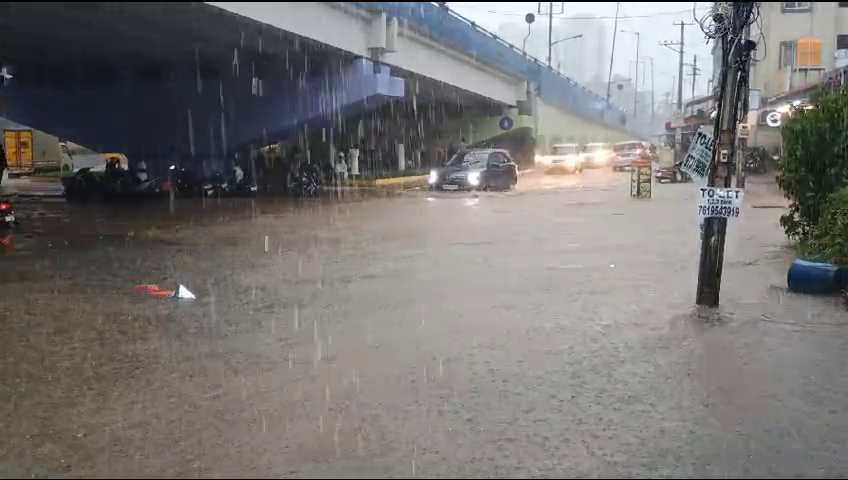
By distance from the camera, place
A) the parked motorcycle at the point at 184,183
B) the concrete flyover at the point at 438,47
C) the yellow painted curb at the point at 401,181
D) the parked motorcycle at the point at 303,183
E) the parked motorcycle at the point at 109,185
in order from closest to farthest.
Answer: the concrete flyover at the point at 438,47 < the parked motorcycle at the point at 303,183 < the parked motorcycle at the point at 184,183 < the parked motorcycle at the point at 109,185 < the yellow painted curb at the point at 401,181

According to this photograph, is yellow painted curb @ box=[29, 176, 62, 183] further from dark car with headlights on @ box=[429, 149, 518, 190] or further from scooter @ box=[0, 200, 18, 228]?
scooter @ box=[0, 200, 18, 228]

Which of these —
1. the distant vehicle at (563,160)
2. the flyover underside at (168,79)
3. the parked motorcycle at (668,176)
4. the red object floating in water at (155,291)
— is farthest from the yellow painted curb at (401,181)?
the red object floating in water at (155,291)

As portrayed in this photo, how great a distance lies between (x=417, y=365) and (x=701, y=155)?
4.15 metres

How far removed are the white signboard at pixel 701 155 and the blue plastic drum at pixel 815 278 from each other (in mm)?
2095

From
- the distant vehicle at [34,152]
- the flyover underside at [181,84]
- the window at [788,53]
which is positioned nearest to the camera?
the flyover underside at [181,84]

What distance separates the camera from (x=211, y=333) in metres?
8.27

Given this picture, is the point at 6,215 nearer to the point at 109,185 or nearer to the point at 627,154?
the point at 109,185

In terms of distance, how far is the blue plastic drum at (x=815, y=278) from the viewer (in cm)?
992

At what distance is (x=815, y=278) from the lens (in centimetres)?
1003

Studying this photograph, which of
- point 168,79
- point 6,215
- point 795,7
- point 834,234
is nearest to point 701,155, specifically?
point 834,234

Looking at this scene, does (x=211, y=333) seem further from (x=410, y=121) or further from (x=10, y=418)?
(x=410, y=121)

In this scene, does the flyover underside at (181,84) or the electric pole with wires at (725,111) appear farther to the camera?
the flyover underside at (181,84)

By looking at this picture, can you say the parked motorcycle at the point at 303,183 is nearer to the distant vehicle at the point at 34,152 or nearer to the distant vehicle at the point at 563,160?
the distant vehicle at the point at 563,160

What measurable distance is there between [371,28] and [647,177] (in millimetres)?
9822
